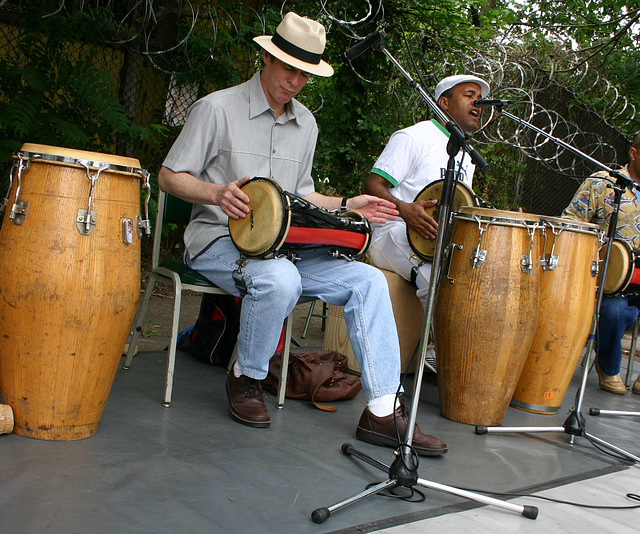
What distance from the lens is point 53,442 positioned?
2193 mm

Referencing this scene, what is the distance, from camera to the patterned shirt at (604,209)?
4.24m

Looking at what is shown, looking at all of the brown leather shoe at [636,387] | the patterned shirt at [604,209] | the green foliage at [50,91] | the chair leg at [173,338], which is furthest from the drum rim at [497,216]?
the green foliage at [50,91]

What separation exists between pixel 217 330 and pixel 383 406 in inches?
48.0

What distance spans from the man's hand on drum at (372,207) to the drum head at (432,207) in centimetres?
56

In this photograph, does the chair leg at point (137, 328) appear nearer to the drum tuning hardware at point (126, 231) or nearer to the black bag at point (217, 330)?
the black bag at point (217, 330)

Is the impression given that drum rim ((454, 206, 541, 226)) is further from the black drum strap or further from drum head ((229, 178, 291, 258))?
drum head ((229, 178, 291, 258))

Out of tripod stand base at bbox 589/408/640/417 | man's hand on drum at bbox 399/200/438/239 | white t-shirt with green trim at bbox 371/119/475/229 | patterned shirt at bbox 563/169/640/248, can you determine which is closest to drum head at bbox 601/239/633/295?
patterned shirt at bbox 563/169/640/248

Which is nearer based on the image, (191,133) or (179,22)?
(191,133)

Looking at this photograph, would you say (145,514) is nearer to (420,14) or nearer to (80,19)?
(80,19)

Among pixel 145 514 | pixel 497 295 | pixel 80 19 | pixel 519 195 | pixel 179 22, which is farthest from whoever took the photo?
pixel 519 195

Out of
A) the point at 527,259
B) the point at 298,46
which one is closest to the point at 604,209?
the point at 527,259

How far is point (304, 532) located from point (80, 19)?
3743mm

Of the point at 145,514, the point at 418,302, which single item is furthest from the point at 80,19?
the point at 145,514

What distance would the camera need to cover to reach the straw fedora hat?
2.75 metres
